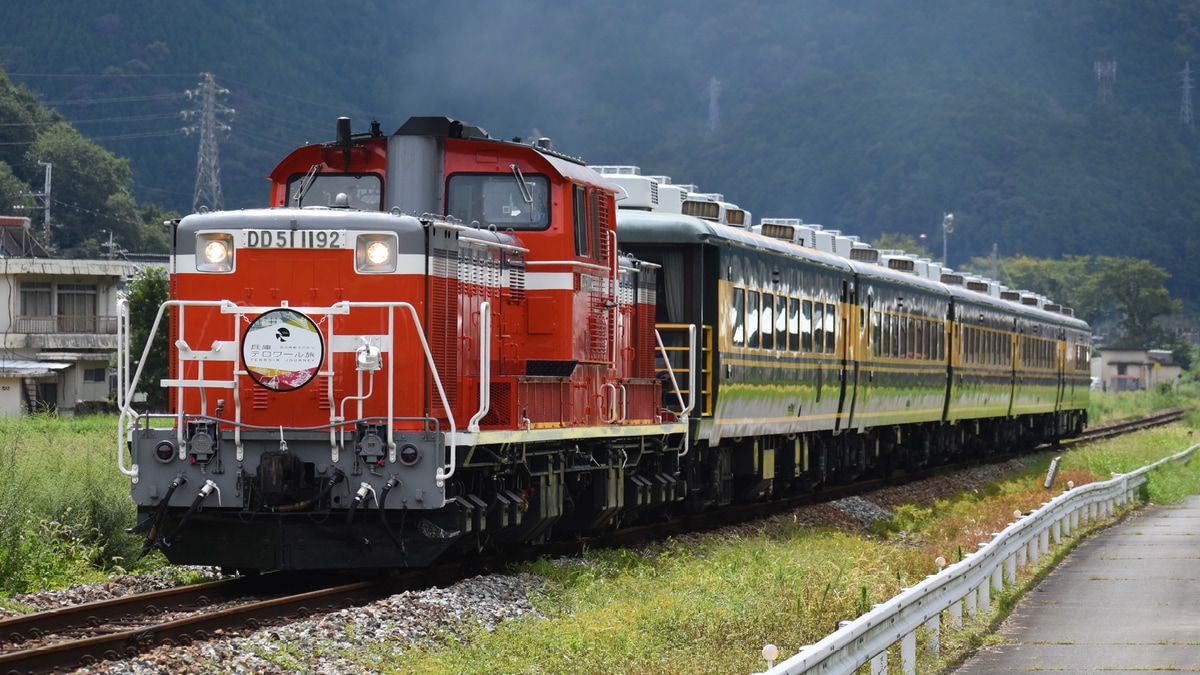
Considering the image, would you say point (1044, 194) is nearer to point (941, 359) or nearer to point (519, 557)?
point (941, 359)

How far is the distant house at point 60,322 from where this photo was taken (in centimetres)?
5444

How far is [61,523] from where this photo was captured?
14.6 metres

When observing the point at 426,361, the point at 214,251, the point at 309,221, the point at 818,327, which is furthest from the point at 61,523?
the point at 818,327

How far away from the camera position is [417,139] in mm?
13422

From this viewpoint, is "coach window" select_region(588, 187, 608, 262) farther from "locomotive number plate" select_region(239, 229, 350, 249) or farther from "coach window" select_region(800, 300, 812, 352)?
"coach window" select_region(800, 300, 812, 352)

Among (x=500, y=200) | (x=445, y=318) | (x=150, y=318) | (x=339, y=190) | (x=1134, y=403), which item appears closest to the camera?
(x=445, y=318)

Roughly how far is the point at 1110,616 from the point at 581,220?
5561 mm

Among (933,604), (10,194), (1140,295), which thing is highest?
A: (10,194)

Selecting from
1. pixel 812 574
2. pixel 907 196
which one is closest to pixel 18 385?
pixel 812 574

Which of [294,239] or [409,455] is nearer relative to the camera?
[409,455]

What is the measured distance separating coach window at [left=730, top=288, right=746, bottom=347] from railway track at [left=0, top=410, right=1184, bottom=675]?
6255mm

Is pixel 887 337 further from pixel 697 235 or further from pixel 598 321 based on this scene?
pixel 598 321

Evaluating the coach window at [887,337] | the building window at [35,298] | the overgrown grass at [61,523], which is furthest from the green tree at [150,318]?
the overgrown grass at [61,523]

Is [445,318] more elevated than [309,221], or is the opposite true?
[309,221]
